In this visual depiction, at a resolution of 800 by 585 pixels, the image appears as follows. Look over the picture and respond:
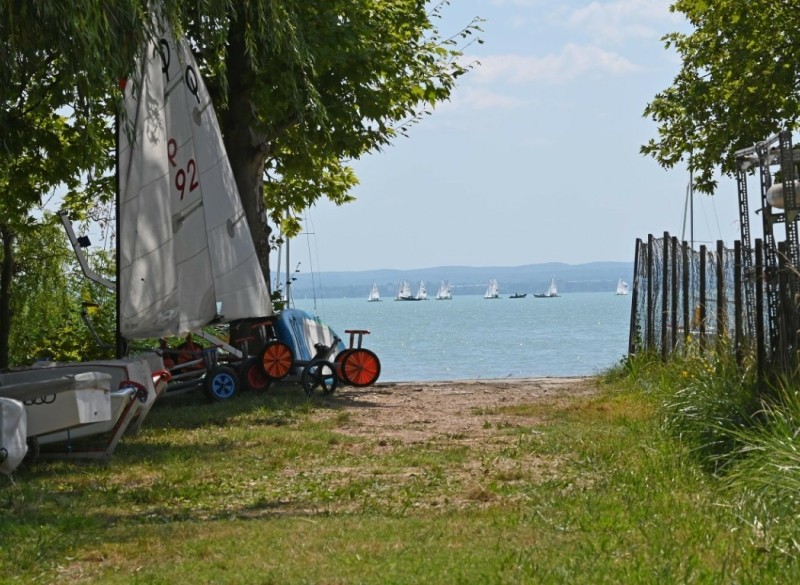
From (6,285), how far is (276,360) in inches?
303

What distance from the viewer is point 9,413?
9.90 m

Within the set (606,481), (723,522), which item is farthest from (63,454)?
(723,522)

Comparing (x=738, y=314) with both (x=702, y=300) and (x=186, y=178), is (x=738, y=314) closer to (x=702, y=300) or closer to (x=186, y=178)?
(x=702, y=300)

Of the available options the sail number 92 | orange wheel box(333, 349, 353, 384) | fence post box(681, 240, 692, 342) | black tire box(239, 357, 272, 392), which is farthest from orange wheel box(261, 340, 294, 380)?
fence post box(681, 240, 692, 342)

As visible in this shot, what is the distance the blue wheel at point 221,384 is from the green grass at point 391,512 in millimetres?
3155

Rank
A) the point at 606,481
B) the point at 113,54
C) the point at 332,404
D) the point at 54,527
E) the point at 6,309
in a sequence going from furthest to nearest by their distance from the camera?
the point at 6,309 → the point at 332,404 → the point at 113,54 → the point at 606,481 → the point at 54,527

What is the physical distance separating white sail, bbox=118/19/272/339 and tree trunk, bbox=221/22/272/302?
9.22 feet

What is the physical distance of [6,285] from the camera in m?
23.2

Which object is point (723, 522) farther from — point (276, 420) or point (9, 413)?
point (276, 420)

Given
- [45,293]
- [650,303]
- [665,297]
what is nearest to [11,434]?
[665,297]

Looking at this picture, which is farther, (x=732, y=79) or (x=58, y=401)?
(x=732, y=79)

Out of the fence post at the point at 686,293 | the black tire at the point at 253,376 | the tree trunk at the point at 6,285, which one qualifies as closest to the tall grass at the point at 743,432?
the fence post at the point at 686,293

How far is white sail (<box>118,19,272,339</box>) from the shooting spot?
1559 cm

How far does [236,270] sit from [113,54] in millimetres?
6271
